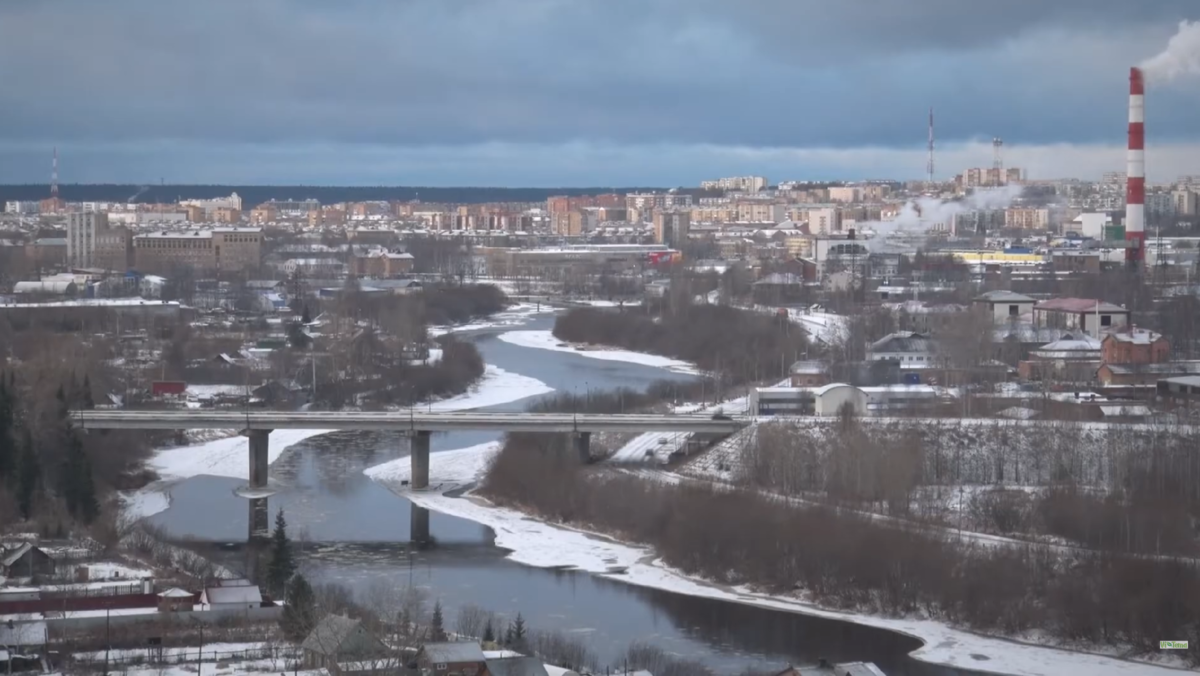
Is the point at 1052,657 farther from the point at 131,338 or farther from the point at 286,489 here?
the point at 131,338

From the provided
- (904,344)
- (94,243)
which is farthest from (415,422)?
(94,243)

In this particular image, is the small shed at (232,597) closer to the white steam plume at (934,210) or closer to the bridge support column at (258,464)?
the bridge support column at (258,464)

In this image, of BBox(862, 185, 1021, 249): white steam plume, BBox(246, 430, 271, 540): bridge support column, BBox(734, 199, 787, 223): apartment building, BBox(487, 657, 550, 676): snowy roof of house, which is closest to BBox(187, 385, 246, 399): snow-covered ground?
BBox(246, 430, 271, 540): bridge support column

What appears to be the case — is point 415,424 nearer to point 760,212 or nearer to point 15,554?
point 15,554

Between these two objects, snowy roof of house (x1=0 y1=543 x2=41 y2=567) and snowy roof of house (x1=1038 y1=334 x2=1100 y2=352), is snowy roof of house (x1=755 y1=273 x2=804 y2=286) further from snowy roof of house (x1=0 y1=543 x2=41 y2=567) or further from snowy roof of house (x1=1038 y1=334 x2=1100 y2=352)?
snowy roof of house (x1=0 y1=543 x2=41 y2=567)

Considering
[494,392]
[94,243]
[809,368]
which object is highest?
[94,243]

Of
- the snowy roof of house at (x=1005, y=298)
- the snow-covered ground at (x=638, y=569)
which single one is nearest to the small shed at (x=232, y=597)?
the snow-covered ground at (x=638, y=569)

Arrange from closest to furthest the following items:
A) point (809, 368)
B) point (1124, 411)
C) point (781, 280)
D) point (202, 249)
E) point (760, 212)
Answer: point (1124, 411) < point (809, 368) < point (781, 280) < point (202, 249) < point (760, 212)
